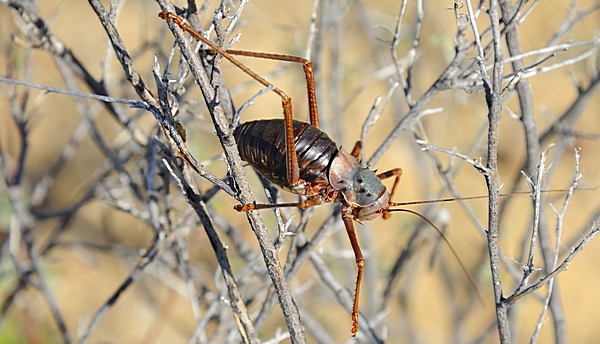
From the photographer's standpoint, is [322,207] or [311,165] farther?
[322,207]

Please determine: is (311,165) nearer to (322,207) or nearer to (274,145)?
(274,145)

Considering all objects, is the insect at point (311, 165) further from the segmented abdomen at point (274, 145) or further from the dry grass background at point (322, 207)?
the dry grass background at point (322, 207)

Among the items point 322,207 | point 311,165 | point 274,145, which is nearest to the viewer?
point 274,145

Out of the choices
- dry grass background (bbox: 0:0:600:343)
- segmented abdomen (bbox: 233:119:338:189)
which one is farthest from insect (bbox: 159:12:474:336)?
dry grass background (bbox: 0:0:600:343)

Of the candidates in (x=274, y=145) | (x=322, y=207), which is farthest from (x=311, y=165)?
(x=322, y=207)

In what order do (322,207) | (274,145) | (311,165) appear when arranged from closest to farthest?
(274,145)
(311,165)
(322,207)

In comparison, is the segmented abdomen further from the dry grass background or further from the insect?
the dry grass background

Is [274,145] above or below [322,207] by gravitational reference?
below
